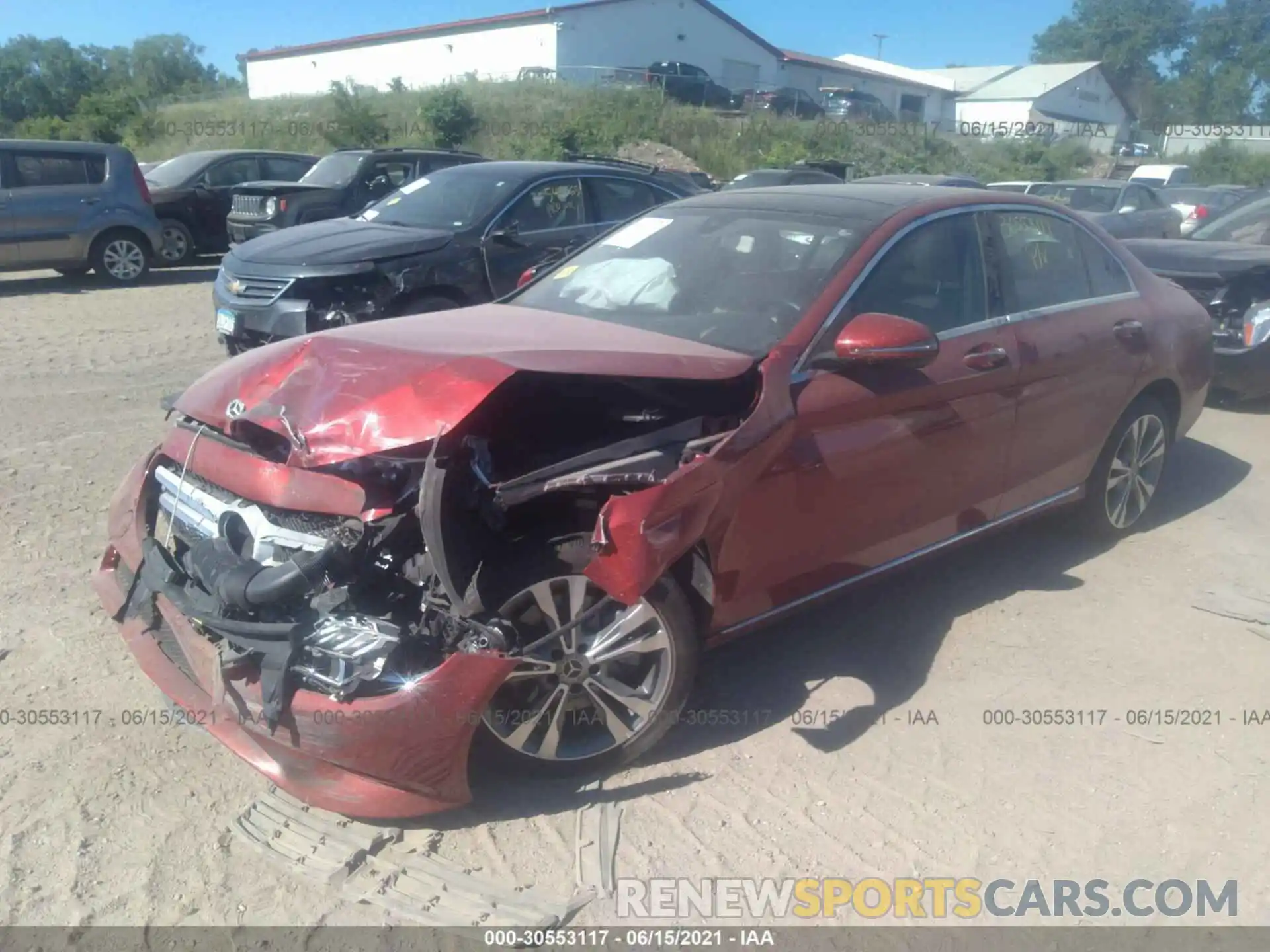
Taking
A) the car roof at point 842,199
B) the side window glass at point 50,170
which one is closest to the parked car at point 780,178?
the side window glass at point 50,170

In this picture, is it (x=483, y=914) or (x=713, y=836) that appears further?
(x=713, y=836)

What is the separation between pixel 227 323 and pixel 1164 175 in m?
25.7

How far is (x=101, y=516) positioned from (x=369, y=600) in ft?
9.20

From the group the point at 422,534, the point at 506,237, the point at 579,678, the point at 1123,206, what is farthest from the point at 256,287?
the point at 1123,206

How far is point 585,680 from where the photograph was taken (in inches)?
129

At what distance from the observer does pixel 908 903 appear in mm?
2945

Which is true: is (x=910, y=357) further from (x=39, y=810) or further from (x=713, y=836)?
(x=39, y=810)

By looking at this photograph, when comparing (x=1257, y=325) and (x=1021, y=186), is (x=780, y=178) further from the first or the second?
(x=1257, y=325)

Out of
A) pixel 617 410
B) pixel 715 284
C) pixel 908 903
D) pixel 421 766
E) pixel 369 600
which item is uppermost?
pixel 715 284

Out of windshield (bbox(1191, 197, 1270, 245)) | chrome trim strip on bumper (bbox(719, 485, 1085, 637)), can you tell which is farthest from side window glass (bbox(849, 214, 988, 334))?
windshield (bbox(1191, 197, 1270, 245))

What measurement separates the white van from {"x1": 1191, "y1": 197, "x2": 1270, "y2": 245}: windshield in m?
16.3

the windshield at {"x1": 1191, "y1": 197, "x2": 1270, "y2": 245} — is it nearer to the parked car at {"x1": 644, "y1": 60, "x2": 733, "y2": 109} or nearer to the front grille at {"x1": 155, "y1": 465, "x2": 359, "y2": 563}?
the front grille at {"x1": 155, "y1": 465, "x2": 359, "y2": 563}

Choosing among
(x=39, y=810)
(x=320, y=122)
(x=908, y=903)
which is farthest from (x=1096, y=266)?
(x=320, y=122)

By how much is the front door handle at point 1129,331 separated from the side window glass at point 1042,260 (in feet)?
0.72
